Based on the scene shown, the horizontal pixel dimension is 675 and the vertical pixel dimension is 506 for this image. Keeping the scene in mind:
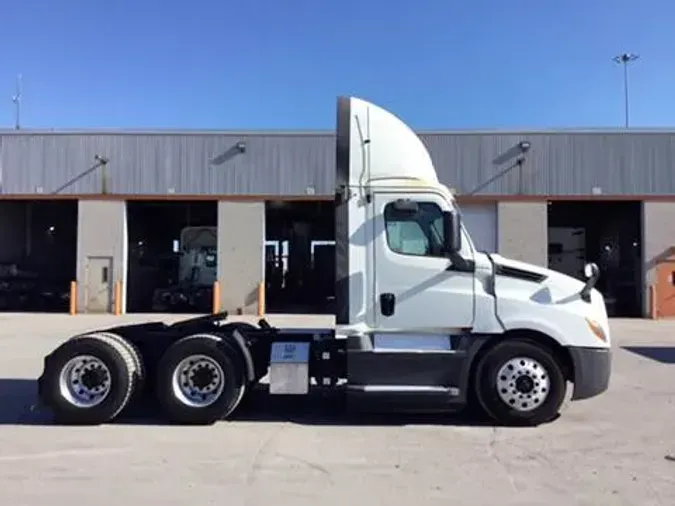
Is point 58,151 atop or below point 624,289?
atop

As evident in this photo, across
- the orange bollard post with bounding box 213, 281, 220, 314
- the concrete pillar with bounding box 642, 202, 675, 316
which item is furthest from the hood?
the concrete pillar with bounding box 642, 202, 675, 316

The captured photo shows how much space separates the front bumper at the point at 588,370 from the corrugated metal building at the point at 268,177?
21575 millimetres

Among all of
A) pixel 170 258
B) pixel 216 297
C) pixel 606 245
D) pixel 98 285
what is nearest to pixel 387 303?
pixel 216 297

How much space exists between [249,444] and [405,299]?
2346mm

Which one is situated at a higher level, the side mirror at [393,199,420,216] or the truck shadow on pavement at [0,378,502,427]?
the side mirror at [393,199,420,216]

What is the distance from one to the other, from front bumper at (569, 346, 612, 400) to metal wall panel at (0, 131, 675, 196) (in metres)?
21.7

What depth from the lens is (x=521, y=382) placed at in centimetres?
825

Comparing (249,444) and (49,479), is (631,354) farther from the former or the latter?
(49,479)

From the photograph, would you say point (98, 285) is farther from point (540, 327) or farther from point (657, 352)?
point (540, 327)

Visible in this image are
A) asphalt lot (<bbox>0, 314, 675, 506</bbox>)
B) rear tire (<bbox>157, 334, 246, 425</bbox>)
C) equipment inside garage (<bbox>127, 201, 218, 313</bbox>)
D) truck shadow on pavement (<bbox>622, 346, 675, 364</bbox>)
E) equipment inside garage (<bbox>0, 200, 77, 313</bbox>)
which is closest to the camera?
asphalt lot (<bbox>0, 314, 675, 506</bbox>)

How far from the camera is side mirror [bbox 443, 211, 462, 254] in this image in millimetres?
8281

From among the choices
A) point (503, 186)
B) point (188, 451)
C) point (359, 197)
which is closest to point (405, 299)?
point (359, 197)

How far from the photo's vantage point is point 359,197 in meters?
8.45

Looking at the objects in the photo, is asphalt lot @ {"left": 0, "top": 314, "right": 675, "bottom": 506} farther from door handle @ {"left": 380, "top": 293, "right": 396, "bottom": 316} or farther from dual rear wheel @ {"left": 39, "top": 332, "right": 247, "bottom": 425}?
door handle @ {"left": 380, "top": 293, "right": 396, "bottom": 316}
